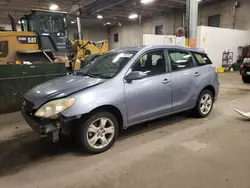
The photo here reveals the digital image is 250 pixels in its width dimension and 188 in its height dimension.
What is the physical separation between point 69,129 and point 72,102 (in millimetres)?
380

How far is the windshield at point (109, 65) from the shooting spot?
299cm

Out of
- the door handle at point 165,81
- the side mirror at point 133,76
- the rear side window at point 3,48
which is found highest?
the rear side window at point 3,48

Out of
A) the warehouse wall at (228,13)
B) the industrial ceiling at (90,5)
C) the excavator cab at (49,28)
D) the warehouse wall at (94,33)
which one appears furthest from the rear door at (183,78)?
the warehouse wall at (94,33)

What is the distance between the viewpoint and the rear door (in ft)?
11.3

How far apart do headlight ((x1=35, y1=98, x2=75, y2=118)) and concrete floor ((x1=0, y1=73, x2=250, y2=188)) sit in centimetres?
65

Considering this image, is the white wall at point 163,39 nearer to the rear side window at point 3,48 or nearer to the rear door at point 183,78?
the rear side window at point 3,48

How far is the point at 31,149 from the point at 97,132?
42.6 inches

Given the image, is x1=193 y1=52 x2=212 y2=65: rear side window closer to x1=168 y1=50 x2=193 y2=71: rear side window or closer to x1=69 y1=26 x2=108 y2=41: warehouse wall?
x1=168 y1=50 x2=193 y2=71: rear side window

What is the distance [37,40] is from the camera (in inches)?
291

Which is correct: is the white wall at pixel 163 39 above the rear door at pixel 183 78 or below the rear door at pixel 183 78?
above

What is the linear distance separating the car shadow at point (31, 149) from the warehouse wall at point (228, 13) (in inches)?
520

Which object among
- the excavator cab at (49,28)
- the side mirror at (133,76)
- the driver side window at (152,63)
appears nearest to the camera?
the side mirror at (133,76)

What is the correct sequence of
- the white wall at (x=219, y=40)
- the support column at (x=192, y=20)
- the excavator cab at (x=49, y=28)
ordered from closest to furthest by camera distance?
the excavator cab at (x=49, y=28), the support column at (x=192, y=20), the white wall at (x=219, y=40)

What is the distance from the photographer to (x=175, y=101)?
346 centimetres
